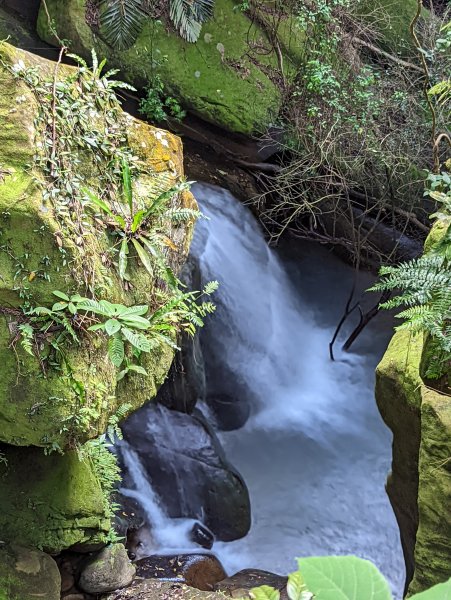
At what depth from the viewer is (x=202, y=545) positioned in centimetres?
591

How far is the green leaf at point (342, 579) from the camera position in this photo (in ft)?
2.11

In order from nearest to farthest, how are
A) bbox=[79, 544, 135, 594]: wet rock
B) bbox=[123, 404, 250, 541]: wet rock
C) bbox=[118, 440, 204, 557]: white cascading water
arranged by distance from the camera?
bbox=[79, 544, 135, 594]: wet rock < bbox=[118, 440, 204, 557]: white cascading water < bbox=[123, 404, 250, 541]: wet rock

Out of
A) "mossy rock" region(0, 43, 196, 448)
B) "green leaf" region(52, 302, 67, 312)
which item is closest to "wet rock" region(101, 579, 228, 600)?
"mossy rock" region(0, 43, 196, 448)

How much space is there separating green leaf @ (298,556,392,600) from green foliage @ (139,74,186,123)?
27.1ft

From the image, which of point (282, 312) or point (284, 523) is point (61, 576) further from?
point (282, 312)

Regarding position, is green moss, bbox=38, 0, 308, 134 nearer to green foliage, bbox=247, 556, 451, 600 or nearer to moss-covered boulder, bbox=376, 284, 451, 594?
moss-covered boulder, bbox=376, 284, 451, 594

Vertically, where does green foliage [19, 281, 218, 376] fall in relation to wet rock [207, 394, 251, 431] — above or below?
above

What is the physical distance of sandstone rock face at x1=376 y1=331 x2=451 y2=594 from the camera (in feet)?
10.9

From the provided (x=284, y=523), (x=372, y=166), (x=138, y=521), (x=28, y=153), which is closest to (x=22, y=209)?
(x=28, y=153)

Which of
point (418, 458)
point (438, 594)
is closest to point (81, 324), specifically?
point (438, 594)

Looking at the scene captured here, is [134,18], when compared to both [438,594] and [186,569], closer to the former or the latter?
[186,569]

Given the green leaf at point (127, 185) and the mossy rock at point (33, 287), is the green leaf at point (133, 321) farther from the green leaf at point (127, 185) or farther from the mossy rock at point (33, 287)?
the green leaf at point (127, 185)

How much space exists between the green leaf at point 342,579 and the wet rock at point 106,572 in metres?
3.95

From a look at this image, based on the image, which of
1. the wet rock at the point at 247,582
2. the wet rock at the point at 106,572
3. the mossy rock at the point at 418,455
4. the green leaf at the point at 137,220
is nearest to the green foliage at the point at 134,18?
the mossy rock at the point at 418,455
